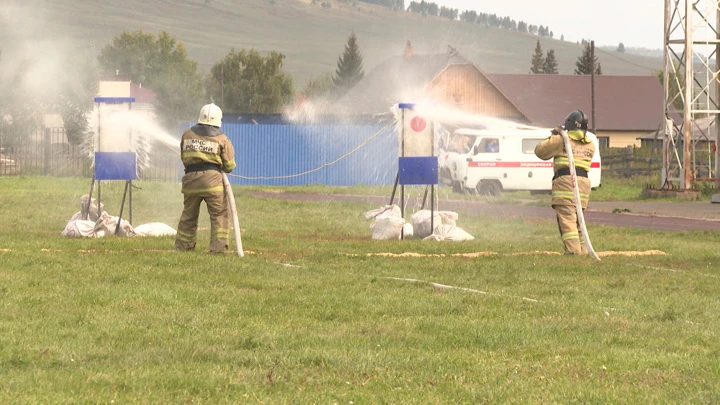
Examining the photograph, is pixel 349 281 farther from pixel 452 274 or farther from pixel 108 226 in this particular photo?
pixel 108 226

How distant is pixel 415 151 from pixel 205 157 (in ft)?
17.0

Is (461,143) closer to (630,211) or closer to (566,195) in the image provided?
(630,211)

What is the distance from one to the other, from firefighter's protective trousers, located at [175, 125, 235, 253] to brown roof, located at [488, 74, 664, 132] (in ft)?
235

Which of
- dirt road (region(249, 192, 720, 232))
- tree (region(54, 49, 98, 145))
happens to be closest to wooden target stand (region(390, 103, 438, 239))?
dirt road (region(249, 192, 720, 232))

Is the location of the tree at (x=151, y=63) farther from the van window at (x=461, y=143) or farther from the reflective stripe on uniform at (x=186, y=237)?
the reflective stripe on uniform at (x=186, y=237)

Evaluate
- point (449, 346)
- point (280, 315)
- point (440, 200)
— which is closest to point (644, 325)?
point (449, 346)

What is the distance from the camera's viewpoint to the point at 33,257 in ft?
43.5

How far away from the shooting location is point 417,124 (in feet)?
63.6

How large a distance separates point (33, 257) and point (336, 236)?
669cm

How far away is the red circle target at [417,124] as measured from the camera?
19359mm

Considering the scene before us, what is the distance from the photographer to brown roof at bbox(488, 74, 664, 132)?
88.0 m

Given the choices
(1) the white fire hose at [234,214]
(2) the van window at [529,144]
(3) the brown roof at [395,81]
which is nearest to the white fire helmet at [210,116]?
(1) the white fire hose at [234,214]

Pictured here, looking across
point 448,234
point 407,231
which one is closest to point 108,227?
point 407,231

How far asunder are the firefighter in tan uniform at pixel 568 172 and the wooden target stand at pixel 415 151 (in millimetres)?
3083
